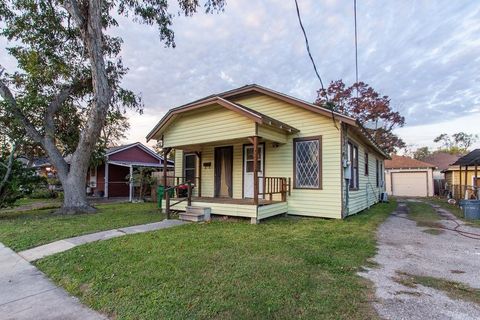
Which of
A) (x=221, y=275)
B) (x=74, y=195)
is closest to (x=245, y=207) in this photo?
(x=221, y=275)

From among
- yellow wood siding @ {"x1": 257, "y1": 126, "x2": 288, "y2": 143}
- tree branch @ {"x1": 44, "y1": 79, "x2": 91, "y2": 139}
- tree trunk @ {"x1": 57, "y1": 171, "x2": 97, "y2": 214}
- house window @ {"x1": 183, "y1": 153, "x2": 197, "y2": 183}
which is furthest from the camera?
house window @ {"x1": 183, "y1": 153, "x2": 197, "y2": 183}

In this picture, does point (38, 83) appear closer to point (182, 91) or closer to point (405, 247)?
point (182, 91)

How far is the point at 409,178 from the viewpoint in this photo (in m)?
23.1

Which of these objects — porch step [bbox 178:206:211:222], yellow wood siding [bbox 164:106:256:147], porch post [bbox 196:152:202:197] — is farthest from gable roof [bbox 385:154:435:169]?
porch step [bbox 178:206:211:222]

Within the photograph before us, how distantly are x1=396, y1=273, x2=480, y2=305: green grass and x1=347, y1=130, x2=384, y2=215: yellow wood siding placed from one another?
5218mm

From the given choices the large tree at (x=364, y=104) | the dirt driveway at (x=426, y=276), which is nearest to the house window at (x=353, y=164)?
the dirt driveway at (x=426, y=276)

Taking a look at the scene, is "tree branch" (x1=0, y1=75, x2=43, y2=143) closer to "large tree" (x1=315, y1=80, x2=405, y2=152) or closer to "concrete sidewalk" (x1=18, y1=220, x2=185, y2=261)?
"concrete sidewalk" (x1=18, y1=220, x2=185, y2=261)

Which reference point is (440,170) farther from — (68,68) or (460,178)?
(68,68)

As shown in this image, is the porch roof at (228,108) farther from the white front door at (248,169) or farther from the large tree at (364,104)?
the large tree at (364,104)

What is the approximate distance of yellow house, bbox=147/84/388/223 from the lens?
7875 millimetres

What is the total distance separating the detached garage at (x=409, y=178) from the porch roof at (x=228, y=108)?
1947 cm

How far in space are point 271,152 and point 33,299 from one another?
7.49 meters

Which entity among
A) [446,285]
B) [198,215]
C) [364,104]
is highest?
[364,104]

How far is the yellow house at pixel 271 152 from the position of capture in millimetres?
7875
